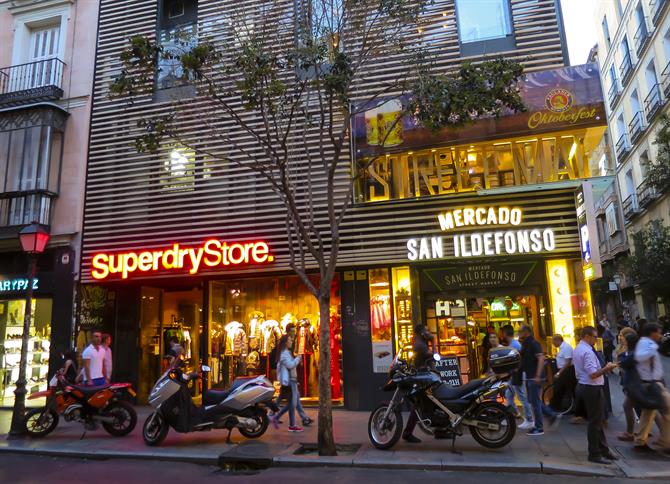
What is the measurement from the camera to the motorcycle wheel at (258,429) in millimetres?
8969

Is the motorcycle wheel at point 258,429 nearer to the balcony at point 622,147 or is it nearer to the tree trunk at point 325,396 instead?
the tree trunk at point 325,396

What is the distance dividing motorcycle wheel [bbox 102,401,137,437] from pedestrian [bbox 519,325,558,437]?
7.10 metres

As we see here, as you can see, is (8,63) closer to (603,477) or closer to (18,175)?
(18,175)

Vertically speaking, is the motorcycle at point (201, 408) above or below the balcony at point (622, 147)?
below

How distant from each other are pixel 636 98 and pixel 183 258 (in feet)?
94.5

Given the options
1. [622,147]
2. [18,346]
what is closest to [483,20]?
[18,346]

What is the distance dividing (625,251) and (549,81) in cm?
2518

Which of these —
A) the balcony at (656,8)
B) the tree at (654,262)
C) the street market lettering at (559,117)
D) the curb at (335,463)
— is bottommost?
the curb at (335,463)

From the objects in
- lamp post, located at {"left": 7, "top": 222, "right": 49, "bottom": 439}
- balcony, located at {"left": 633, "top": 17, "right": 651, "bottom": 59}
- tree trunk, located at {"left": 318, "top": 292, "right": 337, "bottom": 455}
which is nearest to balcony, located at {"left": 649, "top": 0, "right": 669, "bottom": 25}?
balcony, located at {"left": 633, "top": 17, "right": 651, "bottom": 59}

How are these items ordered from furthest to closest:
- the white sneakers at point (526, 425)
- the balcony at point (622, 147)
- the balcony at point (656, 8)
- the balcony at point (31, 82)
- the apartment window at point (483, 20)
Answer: the balcony at point (622, 147)
the balcony at point (656, 8)
the balcony at point (31, 82)
the apartment window at point (483, 20)
the white sneakers at point (526, 425)

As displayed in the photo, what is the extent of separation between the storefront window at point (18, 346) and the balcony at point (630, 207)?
29.2m

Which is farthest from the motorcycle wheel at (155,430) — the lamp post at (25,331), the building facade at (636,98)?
the building facade at (636,98)

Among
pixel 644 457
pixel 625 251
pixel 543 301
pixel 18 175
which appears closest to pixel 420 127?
pixel 543 301

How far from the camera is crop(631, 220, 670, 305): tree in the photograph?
73.1 ft
